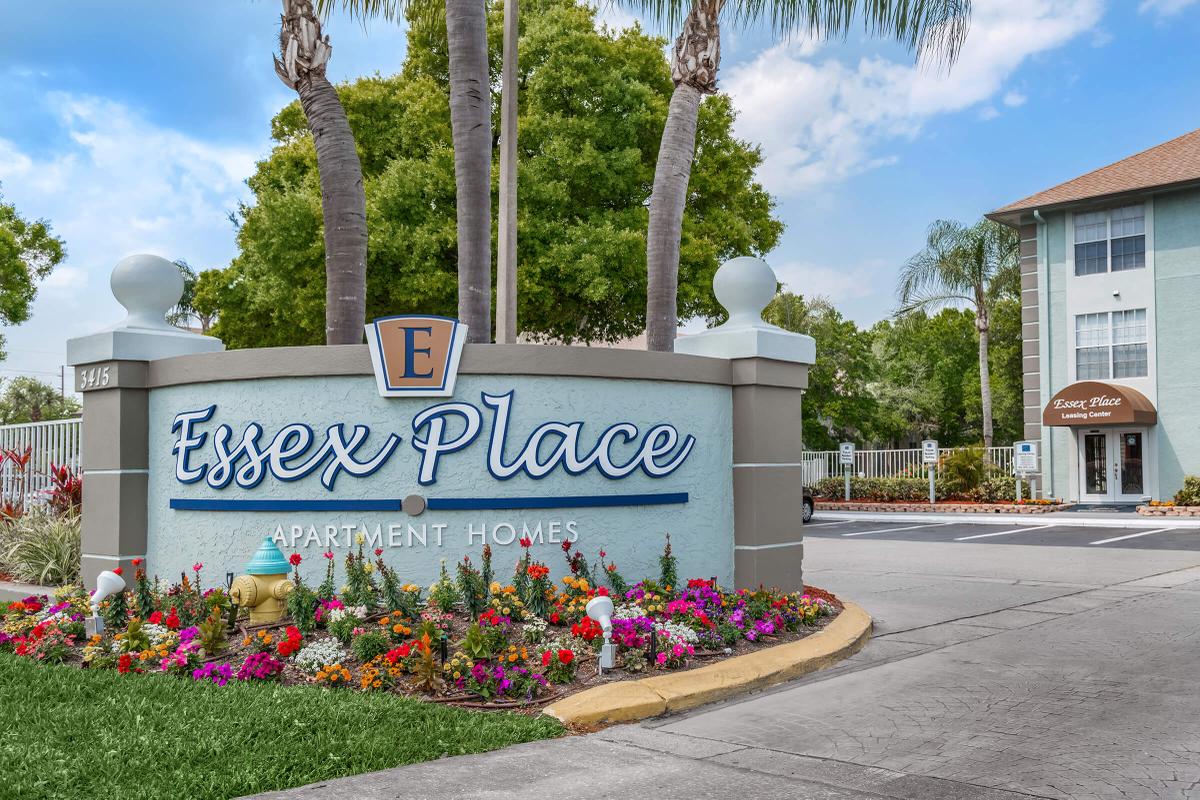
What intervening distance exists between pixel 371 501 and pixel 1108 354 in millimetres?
28604

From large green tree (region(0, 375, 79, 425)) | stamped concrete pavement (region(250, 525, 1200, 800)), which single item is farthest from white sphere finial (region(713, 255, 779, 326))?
large green tree (region(0, 375, 79, 425))

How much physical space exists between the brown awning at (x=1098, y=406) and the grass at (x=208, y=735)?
1076 inches

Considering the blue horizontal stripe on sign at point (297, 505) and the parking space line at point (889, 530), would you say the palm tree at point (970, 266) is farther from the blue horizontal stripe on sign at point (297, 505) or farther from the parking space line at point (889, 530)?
the blue horizontal stripe on sign at point (297, 505)

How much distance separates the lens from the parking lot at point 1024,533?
794 inches

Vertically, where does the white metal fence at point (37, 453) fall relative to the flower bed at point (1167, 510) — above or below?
above

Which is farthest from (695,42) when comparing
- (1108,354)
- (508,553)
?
(1108,354)

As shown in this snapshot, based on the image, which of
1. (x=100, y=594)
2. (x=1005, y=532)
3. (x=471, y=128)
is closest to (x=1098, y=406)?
(x=1005, y=532)

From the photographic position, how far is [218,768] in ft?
17.1

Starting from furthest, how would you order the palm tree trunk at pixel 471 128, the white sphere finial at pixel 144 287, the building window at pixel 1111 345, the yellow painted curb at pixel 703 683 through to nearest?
1. the building window at pixel 1111 345
2. the palm tree trunk at pixel 471 128
3. the white sphere finial at pixel 144 287
4. the yellow painted curb at pixel 703 683

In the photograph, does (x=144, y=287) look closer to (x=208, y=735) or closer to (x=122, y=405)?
(x=122, y=405)

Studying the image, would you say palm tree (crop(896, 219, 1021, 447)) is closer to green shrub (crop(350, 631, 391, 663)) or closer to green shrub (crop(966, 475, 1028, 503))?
green shrub (crop(966, 475, 1028, 503))

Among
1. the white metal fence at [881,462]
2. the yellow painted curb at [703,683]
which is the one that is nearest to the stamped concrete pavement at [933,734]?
the yellow painted curb at [703,683]

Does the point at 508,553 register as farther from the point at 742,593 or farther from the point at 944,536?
the point at 944,536

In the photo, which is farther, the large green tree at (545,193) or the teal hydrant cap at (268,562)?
the large green tree at (545,193)
